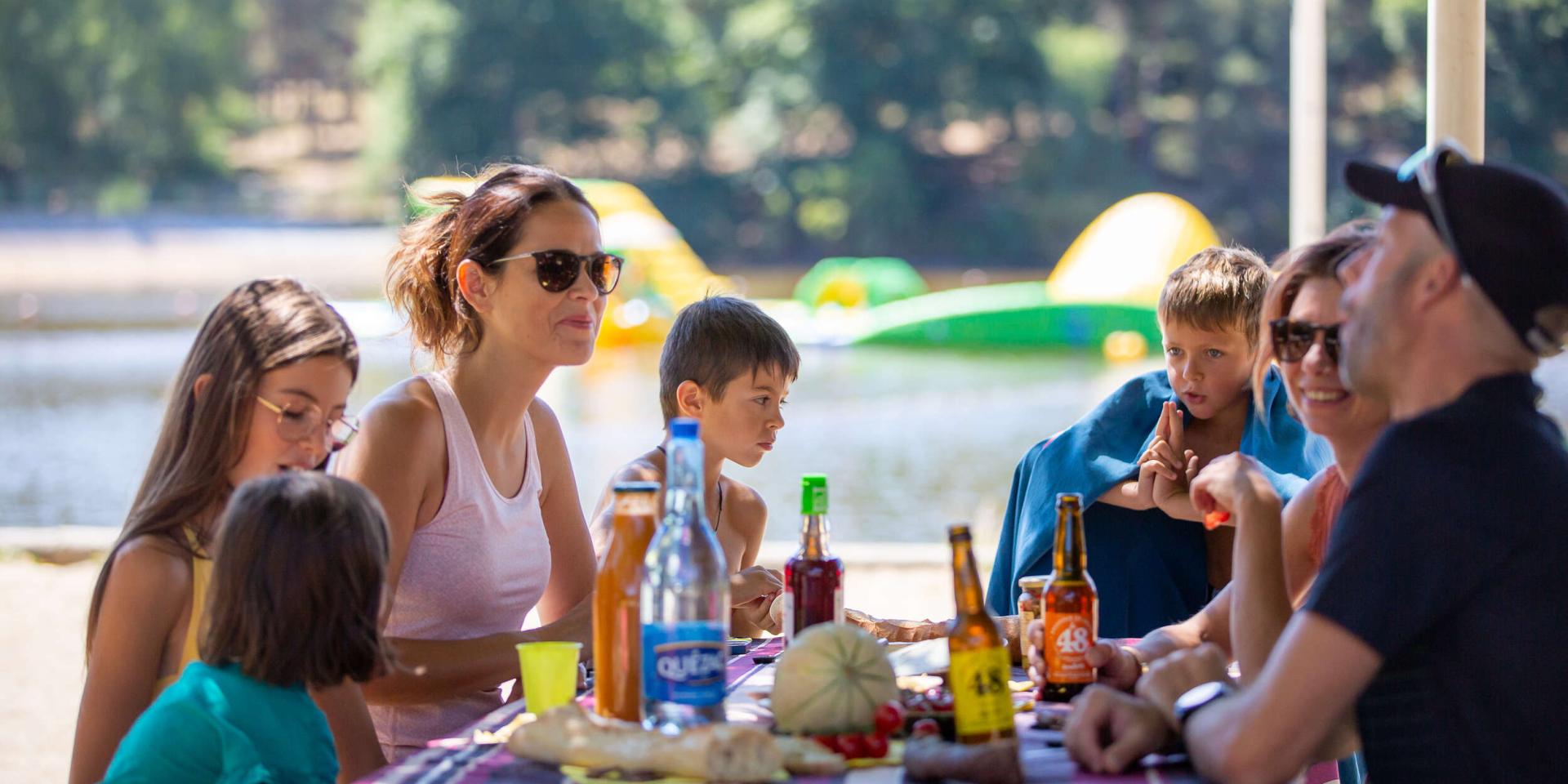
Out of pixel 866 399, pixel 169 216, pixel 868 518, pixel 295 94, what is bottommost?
pixel 868 518

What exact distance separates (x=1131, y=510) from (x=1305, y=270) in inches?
39.7

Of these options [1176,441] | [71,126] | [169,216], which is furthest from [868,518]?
[71,126]

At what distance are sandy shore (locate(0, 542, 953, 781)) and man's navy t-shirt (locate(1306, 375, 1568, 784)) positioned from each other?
354 centimetres

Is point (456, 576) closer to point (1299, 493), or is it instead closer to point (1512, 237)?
point (1299, 493)

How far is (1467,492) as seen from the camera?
153 centimetres

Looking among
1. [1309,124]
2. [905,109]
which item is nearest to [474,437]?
[1309,124]

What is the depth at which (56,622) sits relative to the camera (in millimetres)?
5887

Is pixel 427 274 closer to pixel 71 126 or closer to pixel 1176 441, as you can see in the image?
pixel 1176 441

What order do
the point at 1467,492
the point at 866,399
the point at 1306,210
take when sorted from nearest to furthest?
the point at 1467,492 < the point at 1306,210 < the point at 866,399

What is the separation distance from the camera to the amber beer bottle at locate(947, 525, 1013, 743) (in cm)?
163

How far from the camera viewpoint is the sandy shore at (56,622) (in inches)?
182

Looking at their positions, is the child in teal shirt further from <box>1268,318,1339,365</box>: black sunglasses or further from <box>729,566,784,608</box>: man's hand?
<box>1268,318,1339,365</box>: black sunglasses

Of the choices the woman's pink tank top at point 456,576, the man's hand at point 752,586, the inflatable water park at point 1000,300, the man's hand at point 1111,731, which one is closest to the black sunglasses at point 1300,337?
the man's hand at point 1111,731

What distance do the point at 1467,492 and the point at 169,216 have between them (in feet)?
135
